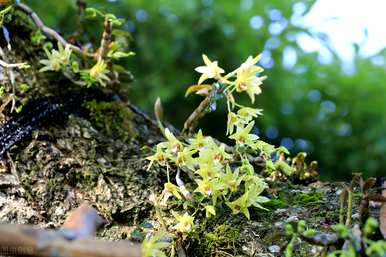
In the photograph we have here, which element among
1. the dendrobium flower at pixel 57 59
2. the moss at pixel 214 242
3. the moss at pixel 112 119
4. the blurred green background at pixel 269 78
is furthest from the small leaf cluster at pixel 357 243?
the blurred green background at pixel 269 78

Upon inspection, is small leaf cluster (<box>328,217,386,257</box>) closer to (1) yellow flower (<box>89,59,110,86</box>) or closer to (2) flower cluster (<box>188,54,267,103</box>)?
(2) flower cluster (<box>188,54,267,103</box>)

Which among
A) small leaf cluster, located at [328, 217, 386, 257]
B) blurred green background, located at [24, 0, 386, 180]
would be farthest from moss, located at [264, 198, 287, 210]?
blurred green background, located at [24, 0, 386, 180]

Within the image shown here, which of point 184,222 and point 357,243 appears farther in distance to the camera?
point 184,222

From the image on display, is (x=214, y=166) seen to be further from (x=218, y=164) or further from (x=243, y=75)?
(x=243, y=75)

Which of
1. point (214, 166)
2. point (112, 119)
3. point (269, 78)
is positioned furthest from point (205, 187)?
point (269, 78)

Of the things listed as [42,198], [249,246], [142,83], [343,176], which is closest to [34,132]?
[42,198]

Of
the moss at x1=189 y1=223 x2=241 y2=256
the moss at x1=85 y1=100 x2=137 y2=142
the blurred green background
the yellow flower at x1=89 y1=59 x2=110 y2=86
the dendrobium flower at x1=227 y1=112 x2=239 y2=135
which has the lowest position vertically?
the moss at x1=189 y1=223 x2=241 y2=256
